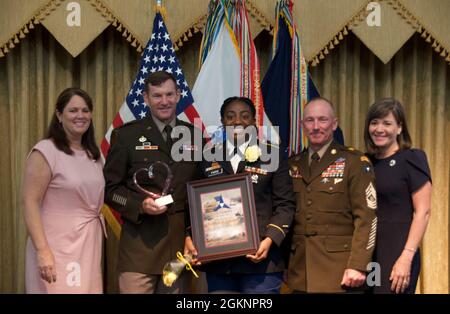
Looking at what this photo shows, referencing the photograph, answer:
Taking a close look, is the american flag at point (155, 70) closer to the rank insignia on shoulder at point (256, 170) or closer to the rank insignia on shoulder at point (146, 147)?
the rank insignia on shoulder at point (146, 147)

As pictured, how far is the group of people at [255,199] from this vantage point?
127 inches

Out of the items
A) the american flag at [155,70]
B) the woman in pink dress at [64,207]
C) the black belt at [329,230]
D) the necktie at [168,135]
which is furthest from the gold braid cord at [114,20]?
the black belt at [329,230]

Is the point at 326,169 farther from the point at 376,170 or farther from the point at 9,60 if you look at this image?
the point at 9,60

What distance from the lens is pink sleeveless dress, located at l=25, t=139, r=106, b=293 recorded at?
335 cm

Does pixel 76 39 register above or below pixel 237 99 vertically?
above

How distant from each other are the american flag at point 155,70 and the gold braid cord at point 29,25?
721 mm

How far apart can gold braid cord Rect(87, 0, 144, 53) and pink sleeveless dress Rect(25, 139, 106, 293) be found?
1390 mm

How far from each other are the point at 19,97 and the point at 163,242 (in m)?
1.97

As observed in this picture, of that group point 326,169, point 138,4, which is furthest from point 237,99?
point 138,4

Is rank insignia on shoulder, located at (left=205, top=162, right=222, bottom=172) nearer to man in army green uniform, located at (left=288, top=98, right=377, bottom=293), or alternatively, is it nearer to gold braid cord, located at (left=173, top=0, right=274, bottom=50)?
man in army green uniform, located at (left=288, top=98, right=377, bottom=293)

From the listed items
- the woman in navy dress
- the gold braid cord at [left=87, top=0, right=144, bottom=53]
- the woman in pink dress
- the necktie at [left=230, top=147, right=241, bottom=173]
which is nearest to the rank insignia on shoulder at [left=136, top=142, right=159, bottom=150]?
the woman in pink dress

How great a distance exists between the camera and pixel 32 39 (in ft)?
15.5

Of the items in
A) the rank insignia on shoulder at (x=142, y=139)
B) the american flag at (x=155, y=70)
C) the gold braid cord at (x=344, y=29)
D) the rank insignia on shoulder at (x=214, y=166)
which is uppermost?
the gold braid cord at (x=344, y=29)

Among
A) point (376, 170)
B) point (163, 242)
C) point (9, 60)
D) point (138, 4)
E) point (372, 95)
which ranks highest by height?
point (138, 4)
